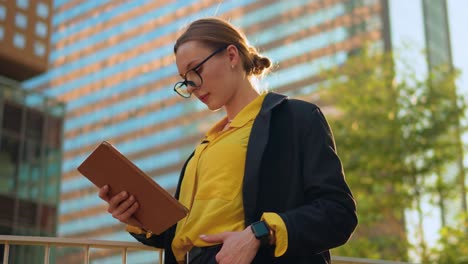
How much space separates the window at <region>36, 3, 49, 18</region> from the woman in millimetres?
27698

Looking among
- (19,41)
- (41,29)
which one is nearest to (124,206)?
(19,41)

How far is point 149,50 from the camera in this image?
6869 centimetres

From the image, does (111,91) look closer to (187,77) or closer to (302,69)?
(302,69)

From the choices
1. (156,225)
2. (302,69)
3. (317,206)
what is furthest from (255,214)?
(302,69)

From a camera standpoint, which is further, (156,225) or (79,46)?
(79,46)

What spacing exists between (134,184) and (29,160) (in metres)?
22.2

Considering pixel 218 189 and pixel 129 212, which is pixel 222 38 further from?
pixel 129 212

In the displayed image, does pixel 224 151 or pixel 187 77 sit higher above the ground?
pixel 187 77

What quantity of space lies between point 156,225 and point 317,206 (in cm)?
54

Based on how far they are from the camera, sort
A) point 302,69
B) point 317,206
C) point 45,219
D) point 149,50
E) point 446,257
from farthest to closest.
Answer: point 149,50, point 302,69, point 45,219, point 446,257, point 317,206

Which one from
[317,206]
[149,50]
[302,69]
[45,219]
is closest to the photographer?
[317,206]

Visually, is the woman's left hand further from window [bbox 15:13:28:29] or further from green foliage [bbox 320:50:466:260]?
window [bbox 15:13:28:29]

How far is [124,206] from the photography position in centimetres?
244

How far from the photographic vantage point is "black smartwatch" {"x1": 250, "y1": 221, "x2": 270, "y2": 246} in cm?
213
